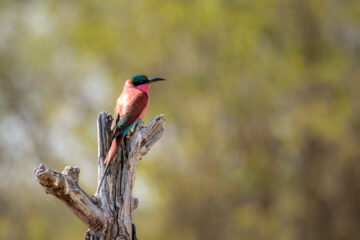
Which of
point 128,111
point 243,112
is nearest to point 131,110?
point 128,111

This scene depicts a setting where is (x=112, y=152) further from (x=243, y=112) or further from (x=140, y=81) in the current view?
(x=243, y=112)

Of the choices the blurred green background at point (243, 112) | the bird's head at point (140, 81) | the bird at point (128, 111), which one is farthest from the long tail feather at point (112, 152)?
the blurred green background at point (243, 112)

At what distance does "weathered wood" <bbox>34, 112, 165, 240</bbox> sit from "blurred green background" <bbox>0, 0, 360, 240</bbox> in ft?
24.8

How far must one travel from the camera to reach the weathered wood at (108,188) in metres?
3.11

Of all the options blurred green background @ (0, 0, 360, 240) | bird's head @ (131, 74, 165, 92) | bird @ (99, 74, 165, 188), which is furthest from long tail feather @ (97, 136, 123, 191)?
blurred green background @ (0, 0, 360, 240)

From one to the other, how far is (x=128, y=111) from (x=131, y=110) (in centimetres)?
4

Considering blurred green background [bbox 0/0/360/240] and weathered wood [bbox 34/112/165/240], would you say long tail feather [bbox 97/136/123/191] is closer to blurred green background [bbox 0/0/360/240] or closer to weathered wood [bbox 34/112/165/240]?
weathered wood [bbox 34/112/165/240]

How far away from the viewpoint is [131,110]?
4.07m

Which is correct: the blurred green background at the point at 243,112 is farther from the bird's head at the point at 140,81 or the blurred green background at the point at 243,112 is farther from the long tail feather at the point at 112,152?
the long tail feather at the point at 112,152

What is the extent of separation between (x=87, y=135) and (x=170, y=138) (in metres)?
2.02

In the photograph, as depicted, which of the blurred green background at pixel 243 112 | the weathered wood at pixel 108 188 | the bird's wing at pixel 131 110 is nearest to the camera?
the weathered wood at pixel 108 188

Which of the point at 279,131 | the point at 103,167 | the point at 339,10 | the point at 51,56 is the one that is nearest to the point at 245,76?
the point at 279,131

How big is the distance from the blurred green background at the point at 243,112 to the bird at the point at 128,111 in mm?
6831

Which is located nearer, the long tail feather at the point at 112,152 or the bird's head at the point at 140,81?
the long tail feather at the point at 112,152
